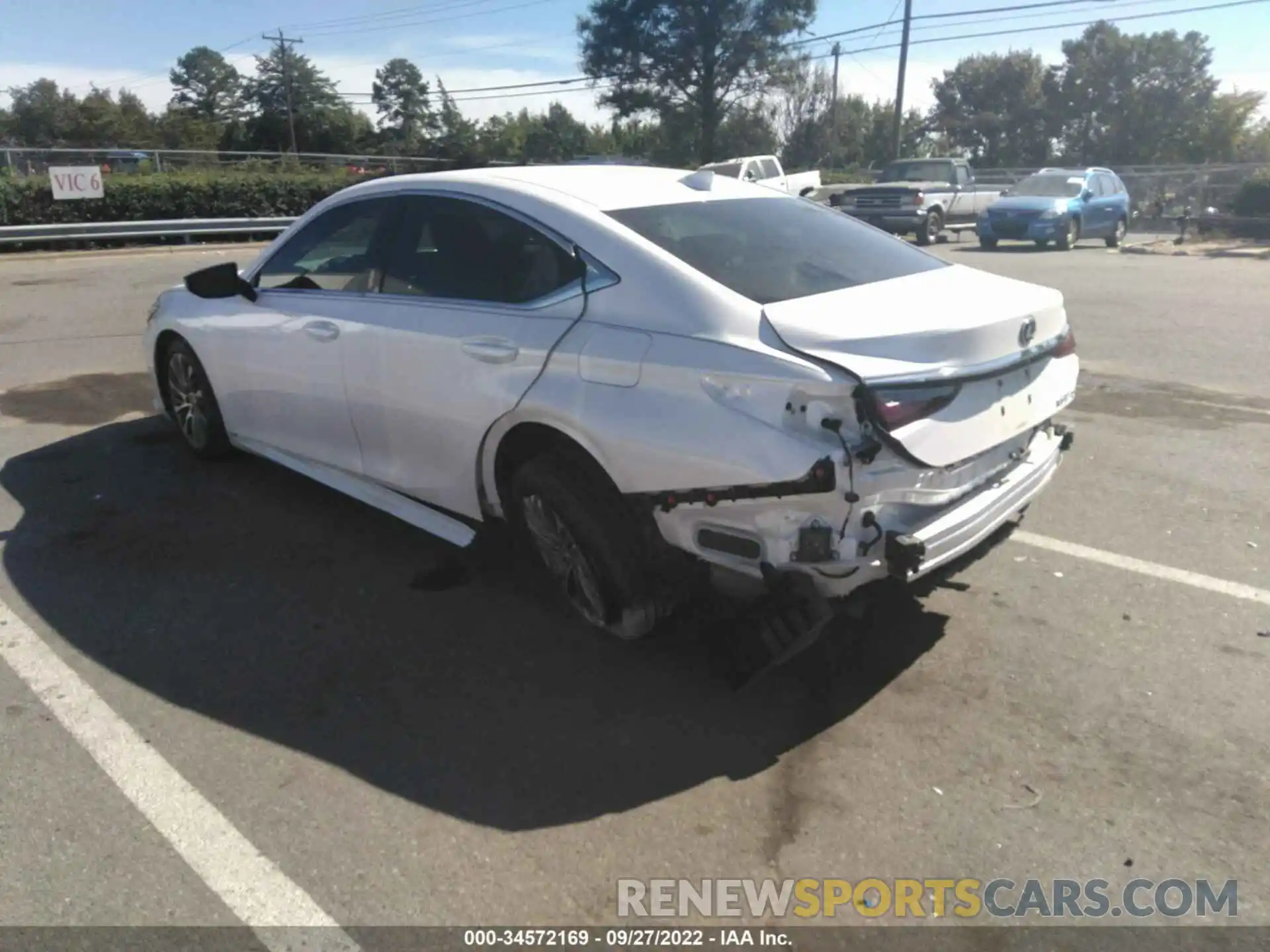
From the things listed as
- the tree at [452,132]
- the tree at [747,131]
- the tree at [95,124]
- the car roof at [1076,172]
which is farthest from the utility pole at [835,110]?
the tree at [95,124]

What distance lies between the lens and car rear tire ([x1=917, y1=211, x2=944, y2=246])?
23406 mm

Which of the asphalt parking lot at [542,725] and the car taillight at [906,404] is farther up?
the car taillight at [906,404]

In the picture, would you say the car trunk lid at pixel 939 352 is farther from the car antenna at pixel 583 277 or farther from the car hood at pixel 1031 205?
the car hood at pixel 1031 205

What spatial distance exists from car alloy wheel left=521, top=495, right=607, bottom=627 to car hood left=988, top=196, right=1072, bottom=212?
21285 mm

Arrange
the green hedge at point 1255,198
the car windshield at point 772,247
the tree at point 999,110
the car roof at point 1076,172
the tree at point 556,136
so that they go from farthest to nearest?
the tree at point 999,110 → the tree at point 556,136 → the green hedge at point 1255,198 → the car roof at point 1076,172 → the car windshield at point 772,247

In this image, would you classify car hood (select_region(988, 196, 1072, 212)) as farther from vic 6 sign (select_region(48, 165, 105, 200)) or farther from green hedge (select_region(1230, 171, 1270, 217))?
vic 6 sign (select_region(48, 165, 105, 200))

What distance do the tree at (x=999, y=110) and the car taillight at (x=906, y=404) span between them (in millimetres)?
78529

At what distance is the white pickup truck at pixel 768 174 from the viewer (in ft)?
73.5

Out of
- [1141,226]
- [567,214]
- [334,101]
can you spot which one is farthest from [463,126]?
[567,214]

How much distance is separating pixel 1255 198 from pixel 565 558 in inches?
1142

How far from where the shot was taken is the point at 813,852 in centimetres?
282

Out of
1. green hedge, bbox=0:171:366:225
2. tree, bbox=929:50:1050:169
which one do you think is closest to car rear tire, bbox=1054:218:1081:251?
green hedge, bbox=0:171:366:225

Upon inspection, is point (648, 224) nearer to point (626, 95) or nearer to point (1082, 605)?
point (1082, 605)

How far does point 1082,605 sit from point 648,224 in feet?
7.65
